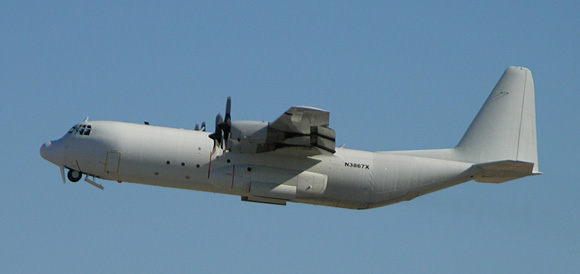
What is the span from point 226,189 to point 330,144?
4.01 meters

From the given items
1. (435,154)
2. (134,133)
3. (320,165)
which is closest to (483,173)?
(435,154)

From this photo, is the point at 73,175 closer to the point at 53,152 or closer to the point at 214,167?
the point at 53,152

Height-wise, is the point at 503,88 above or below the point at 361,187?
above

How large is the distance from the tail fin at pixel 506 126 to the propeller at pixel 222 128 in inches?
358

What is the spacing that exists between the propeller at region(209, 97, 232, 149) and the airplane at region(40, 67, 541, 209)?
3cm

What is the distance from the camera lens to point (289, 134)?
2822 centimetres

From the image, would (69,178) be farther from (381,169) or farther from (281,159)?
(381,169)

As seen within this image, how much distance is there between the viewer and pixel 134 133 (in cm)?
2941

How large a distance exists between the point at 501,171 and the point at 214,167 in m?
10.4

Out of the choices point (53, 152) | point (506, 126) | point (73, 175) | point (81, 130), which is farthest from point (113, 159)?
point (506, 126)

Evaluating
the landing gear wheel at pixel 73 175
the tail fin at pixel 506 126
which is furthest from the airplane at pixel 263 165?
the tail fin at pixel 506 126

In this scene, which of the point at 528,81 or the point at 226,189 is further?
the point at 528,81

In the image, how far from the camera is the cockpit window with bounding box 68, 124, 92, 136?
29828 mm

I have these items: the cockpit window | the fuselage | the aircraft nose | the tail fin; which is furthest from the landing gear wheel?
the tail fin
